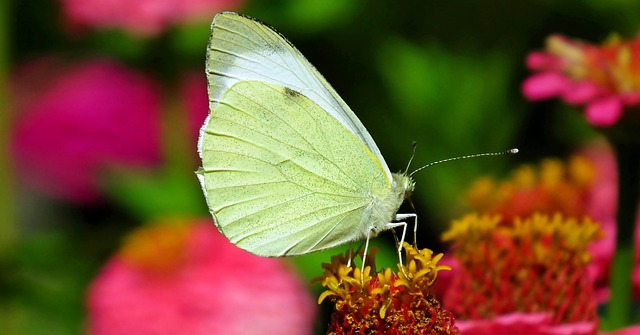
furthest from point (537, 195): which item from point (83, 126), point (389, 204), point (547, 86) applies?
point (83, 126)

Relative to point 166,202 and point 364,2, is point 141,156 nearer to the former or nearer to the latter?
point 166,202

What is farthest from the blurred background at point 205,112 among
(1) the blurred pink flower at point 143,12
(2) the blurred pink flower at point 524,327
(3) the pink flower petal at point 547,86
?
(2) the blurred pink flower at point 524,327

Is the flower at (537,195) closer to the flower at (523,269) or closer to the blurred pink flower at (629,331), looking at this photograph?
the flower at (523,269)

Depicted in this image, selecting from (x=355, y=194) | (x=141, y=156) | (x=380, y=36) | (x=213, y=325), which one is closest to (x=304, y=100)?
(x=355, y=194)

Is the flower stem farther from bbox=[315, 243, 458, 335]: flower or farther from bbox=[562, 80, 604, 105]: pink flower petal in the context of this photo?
bbox=[315, 243, 458, 335]: flower

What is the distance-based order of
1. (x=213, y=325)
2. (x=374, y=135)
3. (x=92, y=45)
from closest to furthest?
(x=213, y=325) < (x=374, y=135) < (x=92, y=45)

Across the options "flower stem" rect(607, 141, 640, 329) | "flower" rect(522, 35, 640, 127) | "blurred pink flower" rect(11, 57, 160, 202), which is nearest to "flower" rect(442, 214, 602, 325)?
"flower stem" rect(607, 141, 640, 329)
